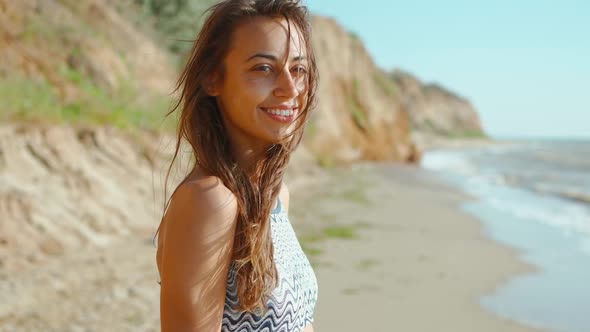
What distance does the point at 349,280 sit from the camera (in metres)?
5.27

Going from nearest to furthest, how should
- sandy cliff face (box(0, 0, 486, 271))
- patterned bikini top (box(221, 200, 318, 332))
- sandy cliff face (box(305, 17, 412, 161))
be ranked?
patterned bikini top (box(221, 200, 318, 332)) < sandy cliff face (box(0, 0, 486, 271)) < sandy cliff face (box(305, 17, 412, 161))

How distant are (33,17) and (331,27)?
18.3 meters

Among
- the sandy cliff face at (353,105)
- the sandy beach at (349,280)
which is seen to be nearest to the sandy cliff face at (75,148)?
the sandy beach at (349,280)

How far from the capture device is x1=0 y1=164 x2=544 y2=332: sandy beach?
4.07 m

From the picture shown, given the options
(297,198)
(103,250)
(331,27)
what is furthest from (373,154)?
(103,250)

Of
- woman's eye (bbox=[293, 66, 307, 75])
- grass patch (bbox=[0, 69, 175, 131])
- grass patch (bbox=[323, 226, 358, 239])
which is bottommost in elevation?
grass patch (bbox=[323, 226, 358, 239])

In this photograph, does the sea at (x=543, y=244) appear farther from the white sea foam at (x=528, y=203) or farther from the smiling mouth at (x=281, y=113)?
the smiling mouth at (x=281, y=113)

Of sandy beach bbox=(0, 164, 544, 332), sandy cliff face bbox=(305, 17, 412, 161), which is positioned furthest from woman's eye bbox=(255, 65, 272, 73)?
sandy cliff face bbox=(305, 17, 412, 161)

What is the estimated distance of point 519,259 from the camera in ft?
21.6

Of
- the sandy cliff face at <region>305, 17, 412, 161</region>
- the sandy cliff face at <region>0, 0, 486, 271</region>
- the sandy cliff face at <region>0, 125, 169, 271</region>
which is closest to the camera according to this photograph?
the sandy cliff face at <region>0, 125, 169, 271</region>

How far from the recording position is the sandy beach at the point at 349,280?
4.07 metres

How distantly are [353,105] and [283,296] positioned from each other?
23155 mm

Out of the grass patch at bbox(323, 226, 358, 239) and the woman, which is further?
the grass patch at bbox(323, 226, 358, 239)

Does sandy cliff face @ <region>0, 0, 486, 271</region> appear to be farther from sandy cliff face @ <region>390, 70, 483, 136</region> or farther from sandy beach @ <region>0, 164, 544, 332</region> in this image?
sandy cliff face @ <region>390, 70, 483, 136</region>
